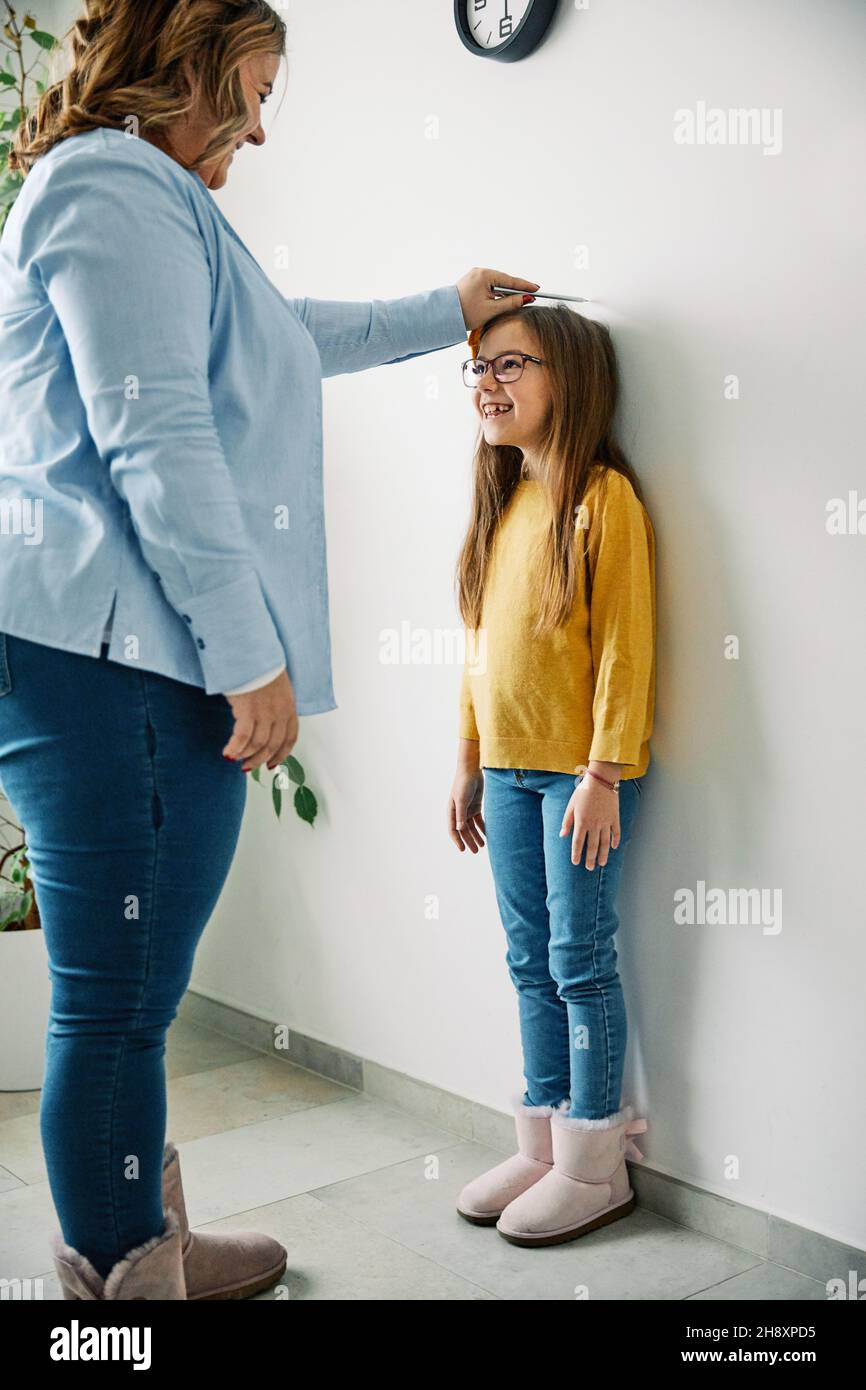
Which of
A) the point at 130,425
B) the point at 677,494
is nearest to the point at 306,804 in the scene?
the point at 677,494

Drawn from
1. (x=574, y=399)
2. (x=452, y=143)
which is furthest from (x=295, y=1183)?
(x=452, y=143)

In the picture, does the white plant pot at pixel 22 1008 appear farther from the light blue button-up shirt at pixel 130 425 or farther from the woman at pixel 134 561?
the light blue button-up shirt at pixel 130 425

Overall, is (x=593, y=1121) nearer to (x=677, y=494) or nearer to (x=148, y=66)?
(x=677, y=494)

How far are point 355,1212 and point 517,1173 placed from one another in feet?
0.81

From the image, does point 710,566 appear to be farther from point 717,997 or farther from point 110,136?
point 110,136

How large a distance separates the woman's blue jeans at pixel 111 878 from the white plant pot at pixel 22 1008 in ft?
4.32

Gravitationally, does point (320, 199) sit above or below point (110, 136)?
above

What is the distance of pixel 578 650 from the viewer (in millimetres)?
1683

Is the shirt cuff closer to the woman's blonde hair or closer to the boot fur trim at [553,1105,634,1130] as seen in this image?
the woman's blonde hair

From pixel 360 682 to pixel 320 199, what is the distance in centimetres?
90

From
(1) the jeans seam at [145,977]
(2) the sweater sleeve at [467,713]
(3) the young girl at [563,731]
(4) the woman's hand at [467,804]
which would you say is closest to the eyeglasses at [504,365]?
(3) the young girl at [563,731]

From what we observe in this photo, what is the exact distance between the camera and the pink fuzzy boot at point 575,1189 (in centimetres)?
168

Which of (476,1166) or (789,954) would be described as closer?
(789,954)

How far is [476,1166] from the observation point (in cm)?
196
